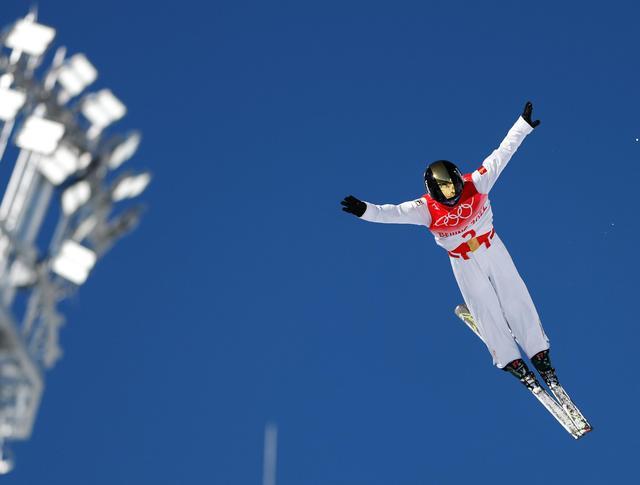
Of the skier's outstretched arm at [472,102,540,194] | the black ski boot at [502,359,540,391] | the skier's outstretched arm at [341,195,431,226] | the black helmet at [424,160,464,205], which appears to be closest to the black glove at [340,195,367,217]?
the skier's outstretched arm at [341,195,431,226]

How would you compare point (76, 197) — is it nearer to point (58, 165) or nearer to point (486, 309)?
point (58, 165)

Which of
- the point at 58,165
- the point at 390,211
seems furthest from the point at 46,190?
the point at 390,211

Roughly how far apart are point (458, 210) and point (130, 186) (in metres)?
4.58

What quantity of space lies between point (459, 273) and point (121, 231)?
5.17 m

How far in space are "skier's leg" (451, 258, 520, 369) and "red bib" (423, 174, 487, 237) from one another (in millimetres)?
656

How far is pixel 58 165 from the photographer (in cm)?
1208

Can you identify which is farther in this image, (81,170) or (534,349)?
(534,349)

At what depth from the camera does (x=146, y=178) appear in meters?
12.4

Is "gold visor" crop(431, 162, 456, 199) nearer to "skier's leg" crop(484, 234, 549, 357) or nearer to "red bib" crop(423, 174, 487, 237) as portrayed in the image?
"red bib" crop(423, 174, 487, 237)

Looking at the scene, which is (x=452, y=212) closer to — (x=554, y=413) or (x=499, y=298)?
(x=499, y=298)

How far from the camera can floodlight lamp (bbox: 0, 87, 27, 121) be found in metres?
12.0

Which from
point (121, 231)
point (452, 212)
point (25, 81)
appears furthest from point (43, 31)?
point (452, 212)

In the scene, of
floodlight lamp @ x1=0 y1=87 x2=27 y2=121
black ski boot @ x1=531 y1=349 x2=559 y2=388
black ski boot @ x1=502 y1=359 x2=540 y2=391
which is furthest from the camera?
black ski boot @ x1=502 y1=359 x2=540 y2=391

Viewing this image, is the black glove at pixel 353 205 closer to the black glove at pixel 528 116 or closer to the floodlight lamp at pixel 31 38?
the black glove at pixel 528 116
